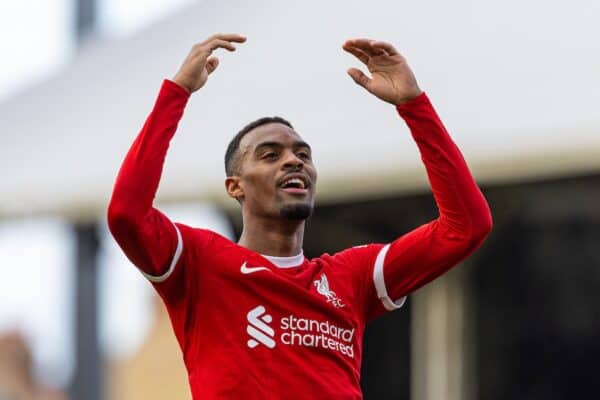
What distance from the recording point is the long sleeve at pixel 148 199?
203 inches

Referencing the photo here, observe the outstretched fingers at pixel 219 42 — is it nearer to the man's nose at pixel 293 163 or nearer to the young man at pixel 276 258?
the young man at pixel 276 258

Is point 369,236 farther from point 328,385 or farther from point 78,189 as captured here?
point 328,385

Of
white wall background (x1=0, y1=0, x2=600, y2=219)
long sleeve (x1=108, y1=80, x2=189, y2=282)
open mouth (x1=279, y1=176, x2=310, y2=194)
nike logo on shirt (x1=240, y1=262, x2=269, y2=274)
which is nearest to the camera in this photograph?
long sleeve (x1=108, y1=80, x2=189, y2=282)

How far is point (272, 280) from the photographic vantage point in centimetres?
541

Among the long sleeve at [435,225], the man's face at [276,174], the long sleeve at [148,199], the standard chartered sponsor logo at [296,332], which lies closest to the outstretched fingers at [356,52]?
the long sleeve at [435,225]

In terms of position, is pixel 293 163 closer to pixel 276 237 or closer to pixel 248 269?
pixel 276 237

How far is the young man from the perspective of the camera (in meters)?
5.24

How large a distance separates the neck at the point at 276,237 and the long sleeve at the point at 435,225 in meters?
0.30

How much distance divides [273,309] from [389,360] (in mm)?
7660

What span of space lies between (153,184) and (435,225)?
104 cm

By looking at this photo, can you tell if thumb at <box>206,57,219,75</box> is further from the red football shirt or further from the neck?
the neck

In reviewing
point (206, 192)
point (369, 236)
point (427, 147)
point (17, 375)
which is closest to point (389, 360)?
point (369, 236)

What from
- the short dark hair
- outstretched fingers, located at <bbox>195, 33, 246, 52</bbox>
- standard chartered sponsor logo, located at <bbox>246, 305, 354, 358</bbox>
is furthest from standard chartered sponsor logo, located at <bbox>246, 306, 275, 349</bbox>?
outstretched fingers, located at <bbox>195, 33, 246, 52</bbox>

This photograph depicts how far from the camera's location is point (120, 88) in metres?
12.5
